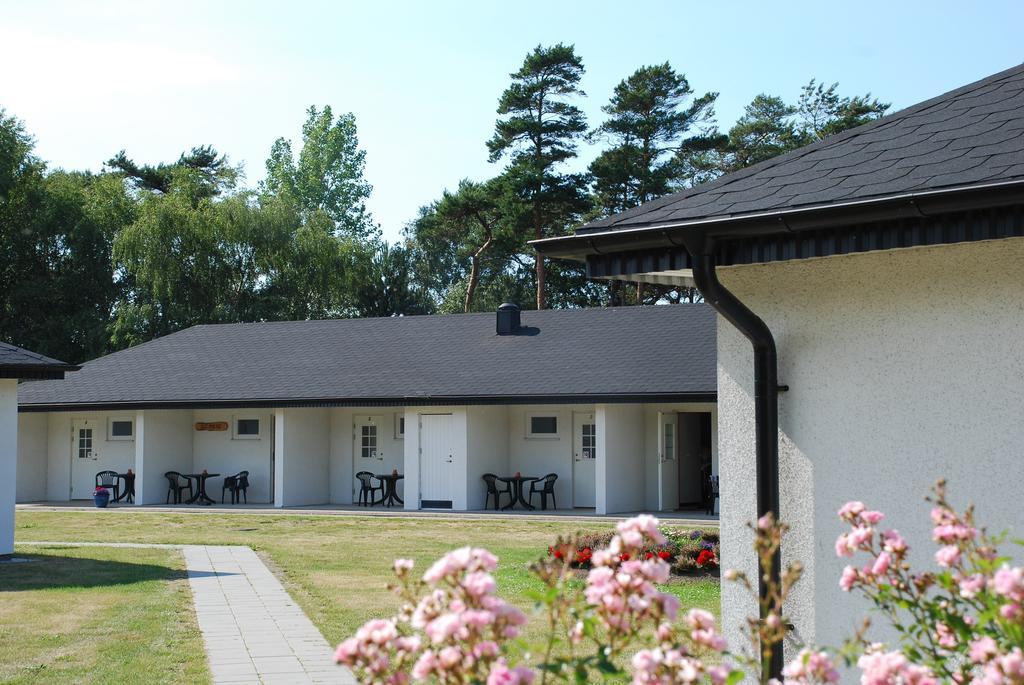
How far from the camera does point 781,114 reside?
50.1 meters

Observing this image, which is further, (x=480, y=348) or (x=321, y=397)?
(x=480, y=348)

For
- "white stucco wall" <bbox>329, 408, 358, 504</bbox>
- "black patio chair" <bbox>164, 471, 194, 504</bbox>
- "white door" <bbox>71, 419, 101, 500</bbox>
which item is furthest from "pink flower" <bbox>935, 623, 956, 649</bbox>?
"white door" <bbox>71, 419, 101, 500</bbox>

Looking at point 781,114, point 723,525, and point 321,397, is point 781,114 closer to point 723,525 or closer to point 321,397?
point 321,397

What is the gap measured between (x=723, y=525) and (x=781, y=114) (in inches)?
1787

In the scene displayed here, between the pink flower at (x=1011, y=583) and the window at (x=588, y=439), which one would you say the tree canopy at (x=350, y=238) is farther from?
the pink flower at (x=1011, y=583)

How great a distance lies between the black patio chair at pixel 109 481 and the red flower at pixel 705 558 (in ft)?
67.7

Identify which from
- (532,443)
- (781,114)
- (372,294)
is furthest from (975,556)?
(372,294)

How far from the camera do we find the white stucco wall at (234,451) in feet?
104

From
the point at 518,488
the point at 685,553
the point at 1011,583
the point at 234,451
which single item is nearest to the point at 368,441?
the point at 234,451

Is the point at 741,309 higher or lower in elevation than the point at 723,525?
higher

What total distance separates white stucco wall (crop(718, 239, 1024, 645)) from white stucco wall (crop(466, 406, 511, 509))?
2135 cm

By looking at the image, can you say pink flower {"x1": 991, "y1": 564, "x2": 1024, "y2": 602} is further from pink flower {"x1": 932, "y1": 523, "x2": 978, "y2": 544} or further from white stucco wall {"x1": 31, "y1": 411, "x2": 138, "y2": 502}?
white stucco wall {"x1": 31, "y1": 411, "x2": 138, "y2": 502}

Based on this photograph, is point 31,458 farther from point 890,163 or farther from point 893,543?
point 893,543

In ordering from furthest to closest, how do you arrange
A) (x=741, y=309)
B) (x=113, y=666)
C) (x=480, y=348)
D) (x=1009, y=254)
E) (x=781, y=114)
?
(x=781, y=114) < (x=480, y=348) < (x=113, y=666) < (x=741, y=309) < (x=1009, y=254)
